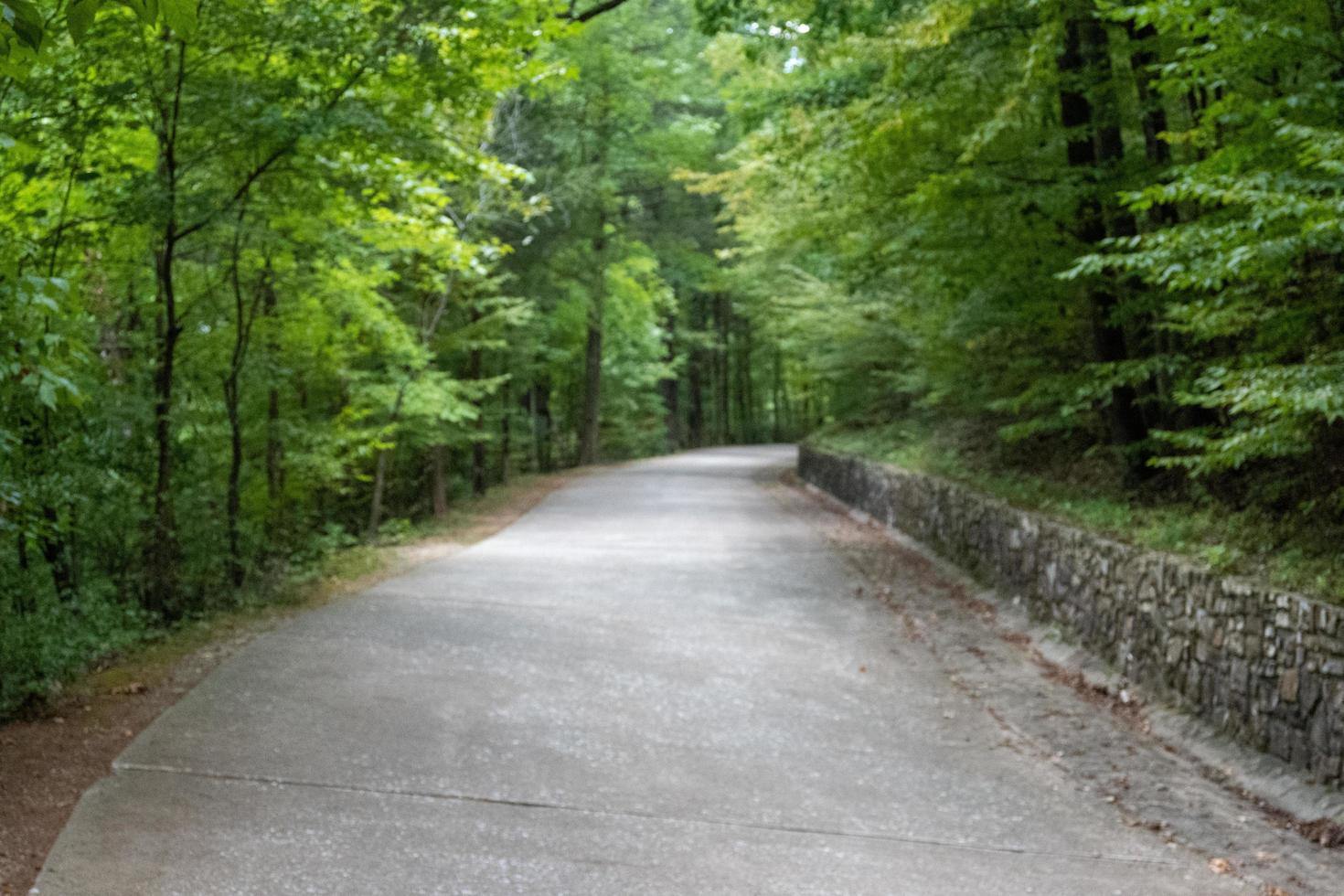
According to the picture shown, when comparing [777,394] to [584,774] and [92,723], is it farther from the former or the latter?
[92,723]

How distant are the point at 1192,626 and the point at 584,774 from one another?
145 inches

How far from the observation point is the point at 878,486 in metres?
16.6

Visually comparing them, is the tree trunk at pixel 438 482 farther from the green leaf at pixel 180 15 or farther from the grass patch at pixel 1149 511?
the green leaf at pixel 180 15

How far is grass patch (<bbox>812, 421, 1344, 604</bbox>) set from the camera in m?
6.16

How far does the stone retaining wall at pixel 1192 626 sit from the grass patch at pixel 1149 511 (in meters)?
0.15

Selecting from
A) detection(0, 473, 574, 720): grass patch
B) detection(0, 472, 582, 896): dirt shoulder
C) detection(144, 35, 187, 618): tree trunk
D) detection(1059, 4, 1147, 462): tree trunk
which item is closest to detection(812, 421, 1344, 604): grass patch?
detection(1059, 4, 1147, 462): tree trunk

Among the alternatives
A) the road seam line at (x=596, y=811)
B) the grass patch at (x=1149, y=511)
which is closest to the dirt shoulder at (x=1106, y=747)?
the road seam line at (x=596, y=811)

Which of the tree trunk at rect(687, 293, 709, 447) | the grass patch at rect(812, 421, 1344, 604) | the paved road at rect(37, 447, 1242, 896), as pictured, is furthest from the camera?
the tree trunk at rect(687, 293, 709, 447)

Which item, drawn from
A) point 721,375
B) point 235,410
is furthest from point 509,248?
point 721,375

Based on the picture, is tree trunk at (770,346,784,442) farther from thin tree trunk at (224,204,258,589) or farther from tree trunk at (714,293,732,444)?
thin tree trunk at (224,204,258,589)

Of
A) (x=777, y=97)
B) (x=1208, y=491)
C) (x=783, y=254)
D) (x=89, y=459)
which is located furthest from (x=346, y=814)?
(x=783, y=254)

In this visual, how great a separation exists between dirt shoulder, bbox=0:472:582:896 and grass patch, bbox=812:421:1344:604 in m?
5.79

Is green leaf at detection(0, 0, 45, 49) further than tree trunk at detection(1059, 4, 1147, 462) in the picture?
No

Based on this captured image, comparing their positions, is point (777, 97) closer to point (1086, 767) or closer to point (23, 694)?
point (1086, 767)
